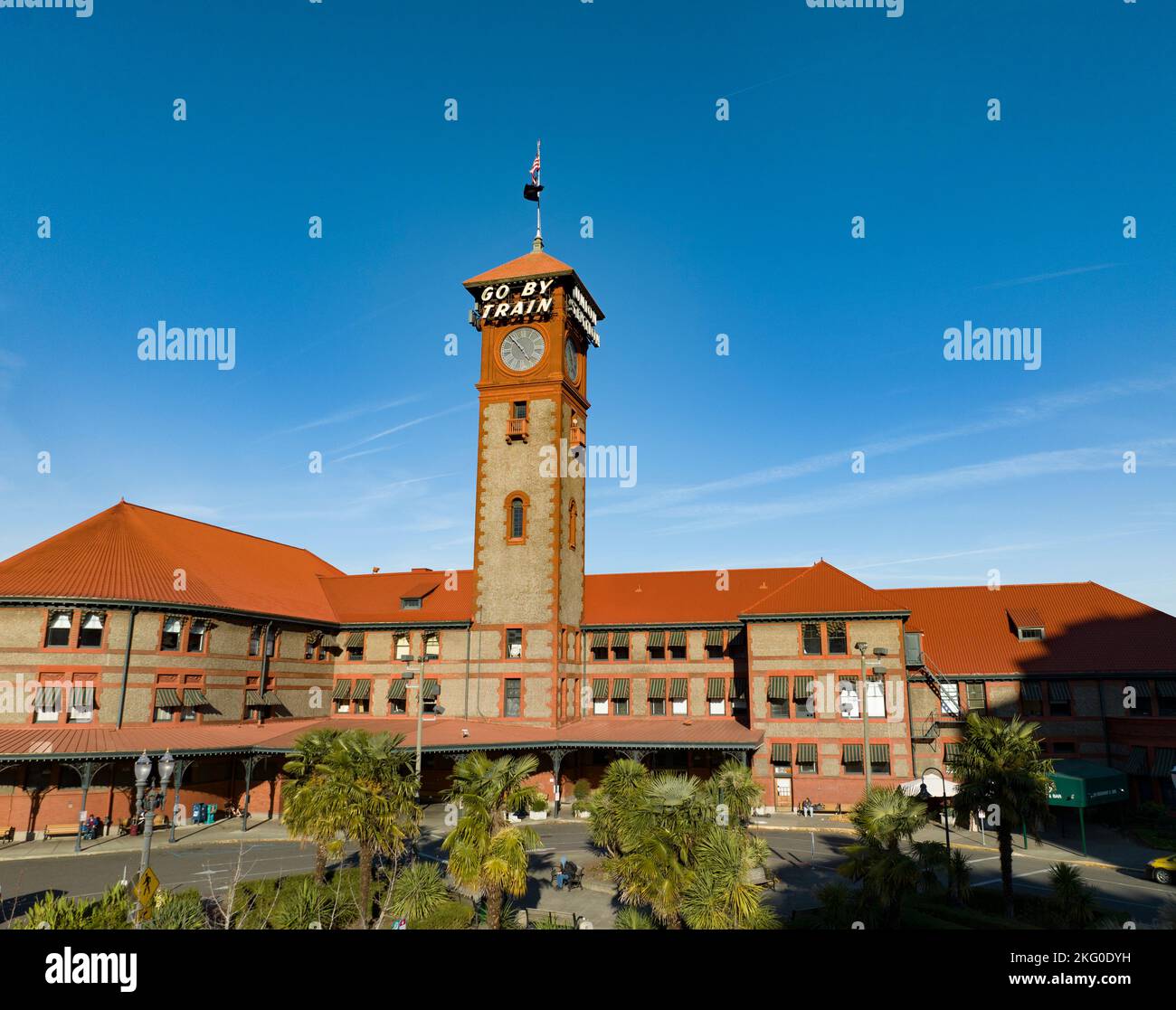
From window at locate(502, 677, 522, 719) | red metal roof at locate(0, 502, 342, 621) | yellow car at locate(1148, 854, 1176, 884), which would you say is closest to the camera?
yellow car at locate(1148, 854, 1176, 884)

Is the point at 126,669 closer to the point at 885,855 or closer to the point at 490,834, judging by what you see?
the point at 490,834

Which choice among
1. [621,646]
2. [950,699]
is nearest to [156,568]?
[621,646]

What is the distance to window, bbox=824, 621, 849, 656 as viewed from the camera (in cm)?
4497

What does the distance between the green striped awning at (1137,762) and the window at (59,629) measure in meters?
55.5

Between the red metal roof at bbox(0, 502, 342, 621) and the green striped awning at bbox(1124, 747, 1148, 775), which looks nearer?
the red metal roof at bbox(0, 502, 342, 621)

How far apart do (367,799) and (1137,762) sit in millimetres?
40821

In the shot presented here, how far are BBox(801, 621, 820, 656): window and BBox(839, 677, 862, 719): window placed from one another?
2.21 metres

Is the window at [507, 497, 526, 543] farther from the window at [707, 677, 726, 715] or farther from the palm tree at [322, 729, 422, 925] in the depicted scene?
the palm tree at [322, 729, 422, 925]

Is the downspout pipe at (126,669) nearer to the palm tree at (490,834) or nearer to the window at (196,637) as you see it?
the window at (196,637)

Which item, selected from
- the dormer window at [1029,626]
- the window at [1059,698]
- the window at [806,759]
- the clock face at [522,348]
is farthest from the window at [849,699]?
the clock face at [522,348]

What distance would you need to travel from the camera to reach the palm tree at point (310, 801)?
888 inches

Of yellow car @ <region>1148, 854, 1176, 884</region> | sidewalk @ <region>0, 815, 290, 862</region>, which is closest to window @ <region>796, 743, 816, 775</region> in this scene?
yellow car @ <region>1148, 854, 1176, 884</region>

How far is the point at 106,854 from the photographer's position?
34.1 metres
